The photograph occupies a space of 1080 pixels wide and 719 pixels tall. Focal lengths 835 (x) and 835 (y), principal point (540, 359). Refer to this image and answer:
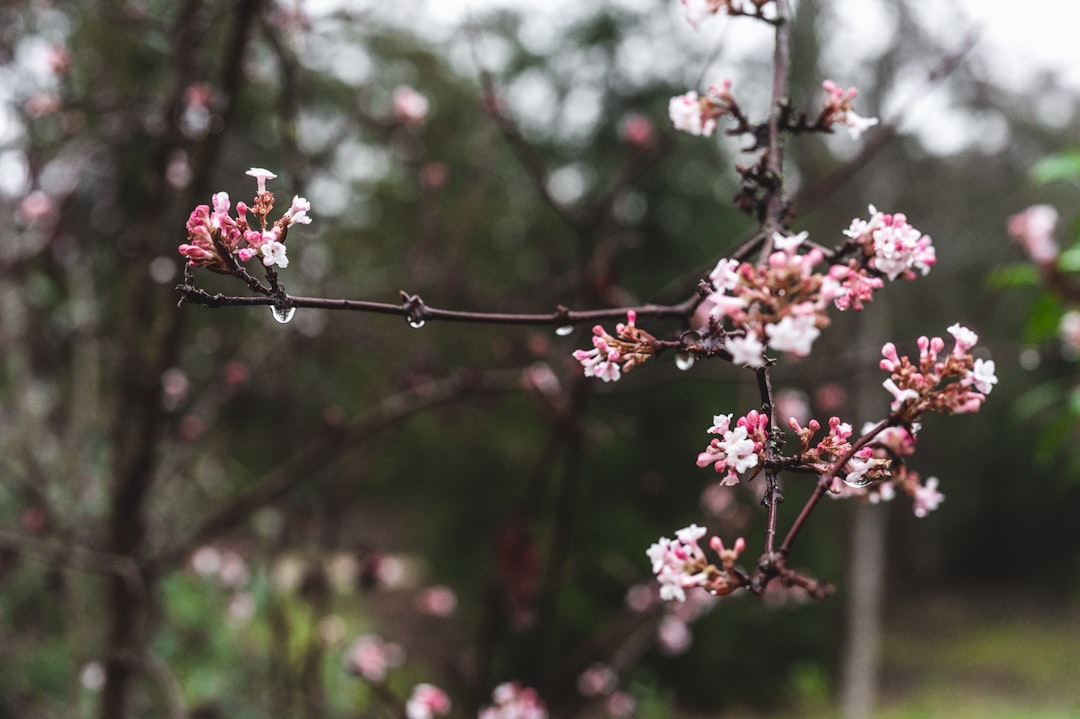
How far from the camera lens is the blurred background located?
211 centimetres

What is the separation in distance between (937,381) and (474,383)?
3.81ft

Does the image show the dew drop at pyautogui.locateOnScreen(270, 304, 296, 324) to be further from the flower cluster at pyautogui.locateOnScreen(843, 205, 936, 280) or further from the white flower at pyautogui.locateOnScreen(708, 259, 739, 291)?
the flower cluster at pyautogui.locateOnScreen(843, 205, 936, 280)

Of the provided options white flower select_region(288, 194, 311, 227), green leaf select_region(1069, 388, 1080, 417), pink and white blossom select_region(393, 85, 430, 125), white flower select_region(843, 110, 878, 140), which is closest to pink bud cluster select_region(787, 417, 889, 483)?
white flower select_region(843, 110, 878, 140)

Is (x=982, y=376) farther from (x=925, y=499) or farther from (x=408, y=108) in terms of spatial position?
(x=408, y=108)

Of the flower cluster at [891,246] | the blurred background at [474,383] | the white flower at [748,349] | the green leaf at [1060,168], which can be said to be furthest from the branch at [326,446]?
the green leaf at [1060,168]

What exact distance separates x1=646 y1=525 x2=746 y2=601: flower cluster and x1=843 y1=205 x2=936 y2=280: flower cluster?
0.29 metres

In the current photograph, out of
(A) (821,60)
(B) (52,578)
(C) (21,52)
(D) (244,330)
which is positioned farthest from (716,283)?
(A) (821,60)

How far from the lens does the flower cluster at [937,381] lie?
708mm

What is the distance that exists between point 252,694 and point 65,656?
963 mm

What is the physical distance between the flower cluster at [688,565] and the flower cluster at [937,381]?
0.19m

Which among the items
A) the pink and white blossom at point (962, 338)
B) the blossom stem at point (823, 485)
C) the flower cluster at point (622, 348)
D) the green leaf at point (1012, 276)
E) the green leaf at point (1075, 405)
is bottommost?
the blossom stem at point (823, 485)

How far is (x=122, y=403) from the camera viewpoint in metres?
2.17

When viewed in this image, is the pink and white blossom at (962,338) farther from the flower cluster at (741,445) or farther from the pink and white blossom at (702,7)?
the pink and white blossom at (702,7)

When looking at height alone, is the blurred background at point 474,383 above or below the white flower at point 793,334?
above
